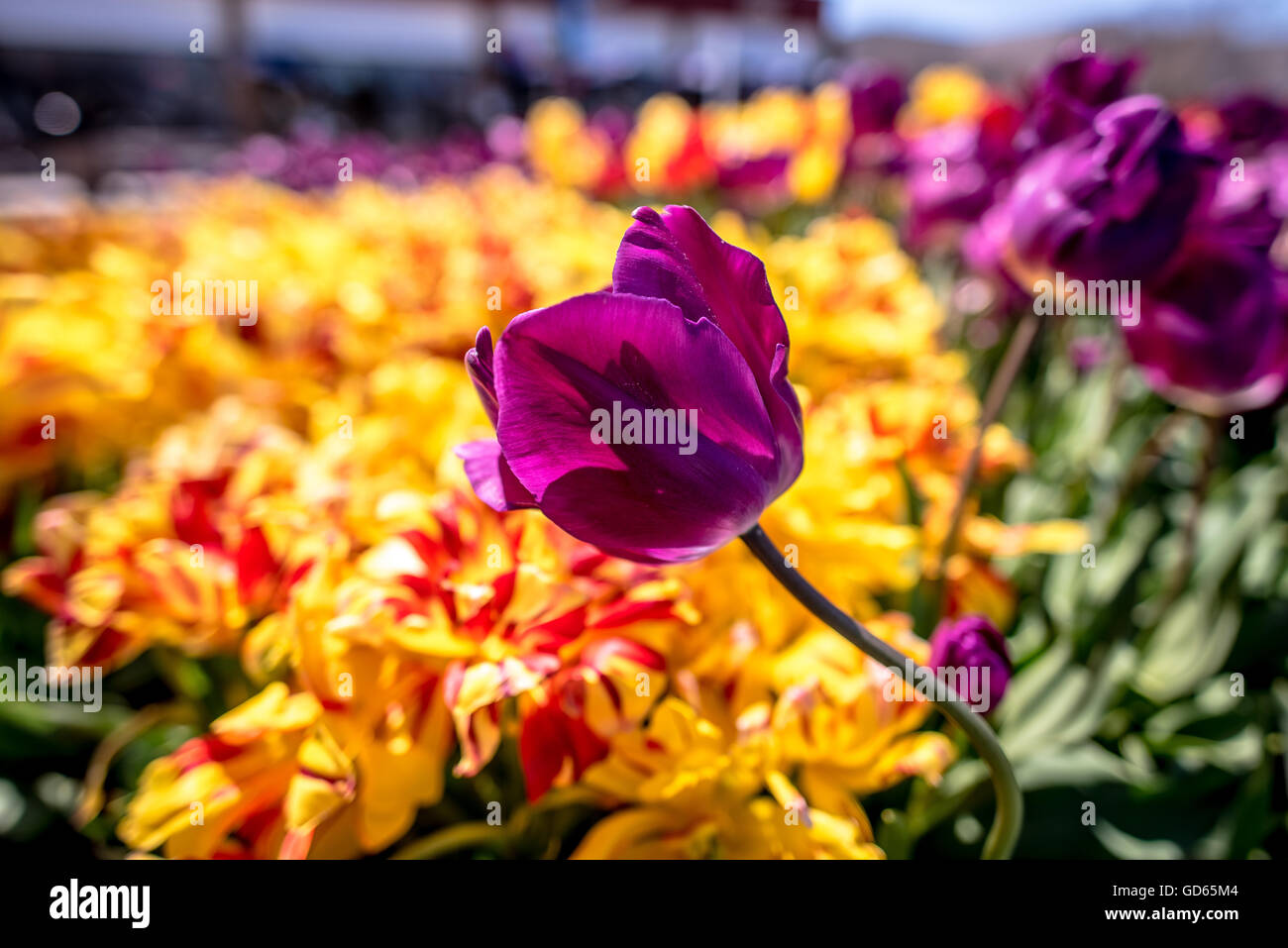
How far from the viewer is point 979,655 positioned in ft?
1.84

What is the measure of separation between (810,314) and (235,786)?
35.4 inches

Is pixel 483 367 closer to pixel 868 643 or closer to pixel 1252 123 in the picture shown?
pixel 868 643

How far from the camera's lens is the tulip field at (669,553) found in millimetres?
420

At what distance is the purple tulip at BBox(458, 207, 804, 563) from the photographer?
38 cm

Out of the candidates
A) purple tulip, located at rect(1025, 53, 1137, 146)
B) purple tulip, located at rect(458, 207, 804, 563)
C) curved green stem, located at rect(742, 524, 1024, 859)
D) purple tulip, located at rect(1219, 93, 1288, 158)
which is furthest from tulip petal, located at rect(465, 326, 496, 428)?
purple tulip, located at rect(1219, 93, 1288, 158)

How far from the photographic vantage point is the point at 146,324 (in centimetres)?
114

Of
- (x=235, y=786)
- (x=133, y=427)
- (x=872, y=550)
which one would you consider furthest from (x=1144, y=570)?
(x=133, y=427)

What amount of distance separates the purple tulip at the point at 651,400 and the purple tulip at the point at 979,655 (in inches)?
8.4

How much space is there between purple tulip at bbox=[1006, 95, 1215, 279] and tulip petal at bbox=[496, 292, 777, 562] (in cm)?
43

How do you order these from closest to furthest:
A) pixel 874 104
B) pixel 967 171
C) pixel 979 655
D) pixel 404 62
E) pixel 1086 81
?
1. pixel 979 655
2. pixel 1086 81
3. pixel 967 171
4. pixel 874 104
5. pixel 404 62

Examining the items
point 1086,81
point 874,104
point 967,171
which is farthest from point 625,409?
point 874,104

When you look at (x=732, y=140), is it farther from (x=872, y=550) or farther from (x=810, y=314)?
(x=872, y=550)

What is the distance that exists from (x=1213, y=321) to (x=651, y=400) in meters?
0.57

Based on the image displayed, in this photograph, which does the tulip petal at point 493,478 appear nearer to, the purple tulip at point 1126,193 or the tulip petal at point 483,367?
the tulip petal at point 483,367
